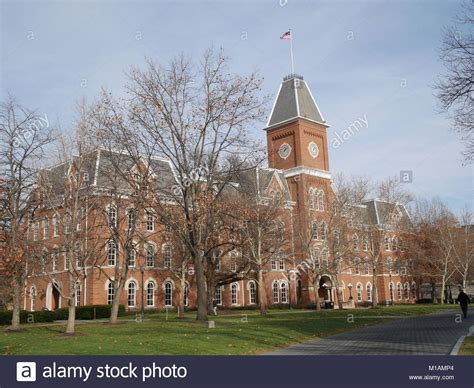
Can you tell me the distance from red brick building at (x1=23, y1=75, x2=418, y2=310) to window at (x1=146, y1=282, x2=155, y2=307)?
0.36ft

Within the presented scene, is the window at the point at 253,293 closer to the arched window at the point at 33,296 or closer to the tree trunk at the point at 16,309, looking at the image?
the arched window at the point at 33,296

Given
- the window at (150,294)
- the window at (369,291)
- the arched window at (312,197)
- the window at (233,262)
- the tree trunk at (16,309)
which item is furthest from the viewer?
the window at (369,291)

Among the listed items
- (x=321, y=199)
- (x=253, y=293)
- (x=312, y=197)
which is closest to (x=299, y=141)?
(x=321, y=199)

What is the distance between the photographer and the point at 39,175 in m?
26.0

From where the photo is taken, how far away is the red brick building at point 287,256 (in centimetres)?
4475

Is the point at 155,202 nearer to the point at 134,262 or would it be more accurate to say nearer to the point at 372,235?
the point at 134,262

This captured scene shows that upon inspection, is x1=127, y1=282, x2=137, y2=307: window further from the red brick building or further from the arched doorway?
the arched doorway

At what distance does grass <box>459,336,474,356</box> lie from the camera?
13.6 m

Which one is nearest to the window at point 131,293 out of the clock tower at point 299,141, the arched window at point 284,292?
the arched window at point 284,292

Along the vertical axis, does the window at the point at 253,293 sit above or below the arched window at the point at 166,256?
below

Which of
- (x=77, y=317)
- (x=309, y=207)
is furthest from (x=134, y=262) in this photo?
(x=309, y=207)

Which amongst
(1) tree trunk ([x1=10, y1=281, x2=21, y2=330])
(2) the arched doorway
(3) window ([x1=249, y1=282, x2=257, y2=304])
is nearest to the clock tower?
(2) the arched doorway

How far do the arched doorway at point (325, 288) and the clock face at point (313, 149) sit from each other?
15.1 m

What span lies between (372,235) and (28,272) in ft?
115
